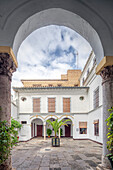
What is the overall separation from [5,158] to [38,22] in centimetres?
415

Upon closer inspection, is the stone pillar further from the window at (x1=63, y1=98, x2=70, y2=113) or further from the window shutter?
the window at (x1=63, y1=98, x2=70, y2=113)

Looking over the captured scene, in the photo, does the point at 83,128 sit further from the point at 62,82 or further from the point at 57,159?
the point at 62,82

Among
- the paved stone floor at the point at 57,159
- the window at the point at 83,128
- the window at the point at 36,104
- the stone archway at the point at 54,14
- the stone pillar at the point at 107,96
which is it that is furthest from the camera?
the window at the point at 36,104

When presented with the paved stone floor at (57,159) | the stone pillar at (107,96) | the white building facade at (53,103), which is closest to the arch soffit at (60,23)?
the stone pillar at (107,96)

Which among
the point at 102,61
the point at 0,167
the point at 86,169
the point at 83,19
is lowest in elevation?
the point at 86,169

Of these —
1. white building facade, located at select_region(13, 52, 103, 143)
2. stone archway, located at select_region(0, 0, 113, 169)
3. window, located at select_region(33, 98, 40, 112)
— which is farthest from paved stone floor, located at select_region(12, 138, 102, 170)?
window, located at select_region(33, 98, 40, 112)

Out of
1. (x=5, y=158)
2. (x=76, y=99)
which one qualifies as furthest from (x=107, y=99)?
(x=76, y=99)

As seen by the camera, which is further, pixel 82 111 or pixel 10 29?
pixel 82 111

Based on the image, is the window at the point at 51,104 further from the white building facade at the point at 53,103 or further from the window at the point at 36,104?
the window at the point at 36,104

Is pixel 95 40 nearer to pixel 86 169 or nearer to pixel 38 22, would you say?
pixel 38 22

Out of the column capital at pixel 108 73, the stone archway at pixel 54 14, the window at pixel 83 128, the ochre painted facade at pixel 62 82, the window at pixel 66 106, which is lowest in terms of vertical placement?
the window at pixel 83 128

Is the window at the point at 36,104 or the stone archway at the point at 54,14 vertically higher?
the stone archway at the point at 54,14

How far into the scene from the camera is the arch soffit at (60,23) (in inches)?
198

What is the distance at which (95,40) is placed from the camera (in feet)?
17.7
